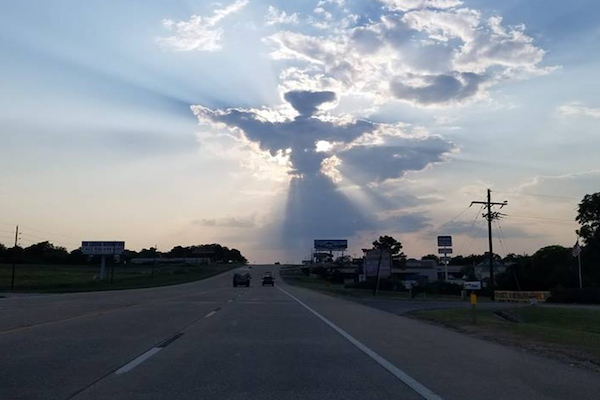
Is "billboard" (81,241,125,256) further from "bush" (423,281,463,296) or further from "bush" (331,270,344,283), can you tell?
"bush" (423,281,463,296)

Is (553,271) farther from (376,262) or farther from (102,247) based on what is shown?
(102,247)

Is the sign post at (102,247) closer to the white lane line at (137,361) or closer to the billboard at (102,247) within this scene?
the billboard at (102,247)

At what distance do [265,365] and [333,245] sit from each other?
15401 cm

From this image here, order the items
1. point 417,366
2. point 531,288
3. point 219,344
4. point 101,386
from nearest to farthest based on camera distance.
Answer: point 101,386 < point 417,366 < point 219,344 < point 531,288

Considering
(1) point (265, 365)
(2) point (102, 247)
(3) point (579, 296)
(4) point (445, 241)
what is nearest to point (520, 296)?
(3) point (579, 296)

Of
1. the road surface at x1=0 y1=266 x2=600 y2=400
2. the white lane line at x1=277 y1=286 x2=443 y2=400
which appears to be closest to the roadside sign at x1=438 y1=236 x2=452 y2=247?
the road surface at x1=0 y1=266 x2=600 y2=400

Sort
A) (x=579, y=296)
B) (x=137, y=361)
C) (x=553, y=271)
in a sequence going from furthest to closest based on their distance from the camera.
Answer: (x=553, y=271)
(x=579, y=296)
(x=137, y=361)

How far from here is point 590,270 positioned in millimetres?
89000

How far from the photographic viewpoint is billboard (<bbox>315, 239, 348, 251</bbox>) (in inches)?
6467

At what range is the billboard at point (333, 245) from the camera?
164 m

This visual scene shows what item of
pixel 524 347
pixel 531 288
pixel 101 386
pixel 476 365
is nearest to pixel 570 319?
pixel 524 347

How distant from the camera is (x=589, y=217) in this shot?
9281 cm

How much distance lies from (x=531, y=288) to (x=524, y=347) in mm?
78007

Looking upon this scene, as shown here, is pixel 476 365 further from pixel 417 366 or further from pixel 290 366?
pixel 290 366
